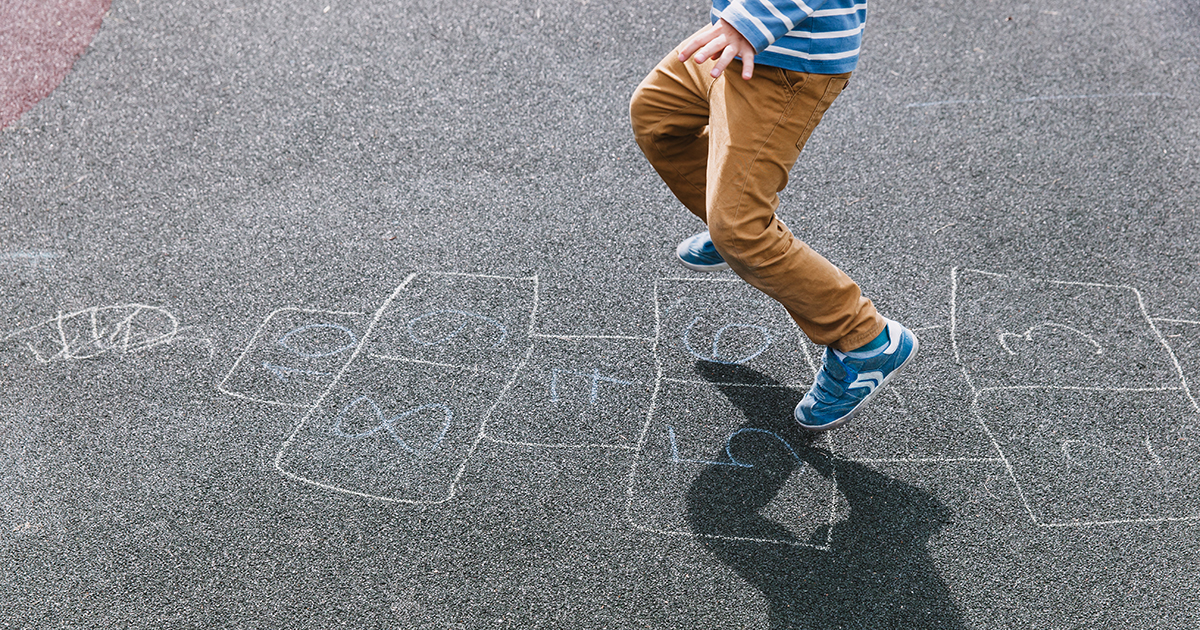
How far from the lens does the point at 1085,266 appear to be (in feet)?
8.38

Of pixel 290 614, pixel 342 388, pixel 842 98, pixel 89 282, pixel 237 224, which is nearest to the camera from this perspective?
pixel 290 614

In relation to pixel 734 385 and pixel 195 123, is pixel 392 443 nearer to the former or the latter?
pixel 734 385

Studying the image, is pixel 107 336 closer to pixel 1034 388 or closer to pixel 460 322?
pixel 460 322

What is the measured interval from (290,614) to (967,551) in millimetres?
1429

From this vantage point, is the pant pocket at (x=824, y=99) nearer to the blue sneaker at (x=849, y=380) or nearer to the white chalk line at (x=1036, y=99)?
the blue sneaker at (x=849, y=380)

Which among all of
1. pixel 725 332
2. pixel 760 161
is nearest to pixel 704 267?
pixel 725 332

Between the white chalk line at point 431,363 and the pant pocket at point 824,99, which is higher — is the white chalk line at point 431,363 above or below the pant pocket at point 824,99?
below

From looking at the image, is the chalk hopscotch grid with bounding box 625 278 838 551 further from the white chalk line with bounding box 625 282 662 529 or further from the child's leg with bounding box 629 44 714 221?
the child's leg with bounding box 629 44 714 221

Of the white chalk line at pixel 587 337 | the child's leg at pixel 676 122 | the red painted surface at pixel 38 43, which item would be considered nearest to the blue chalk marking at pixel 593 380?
the white chalk line at pixel 587 337

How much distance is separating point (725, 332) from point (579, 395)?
44cm

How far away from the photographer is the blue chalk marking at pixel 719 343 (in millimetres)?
2322

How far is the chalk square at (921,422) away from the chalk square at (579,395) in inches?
19.4

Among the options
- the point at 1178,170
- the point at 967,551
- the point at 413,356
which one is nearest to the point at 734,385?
the point at 967,551

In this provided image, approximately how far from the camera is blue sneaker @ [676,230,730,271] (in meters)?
2.44
